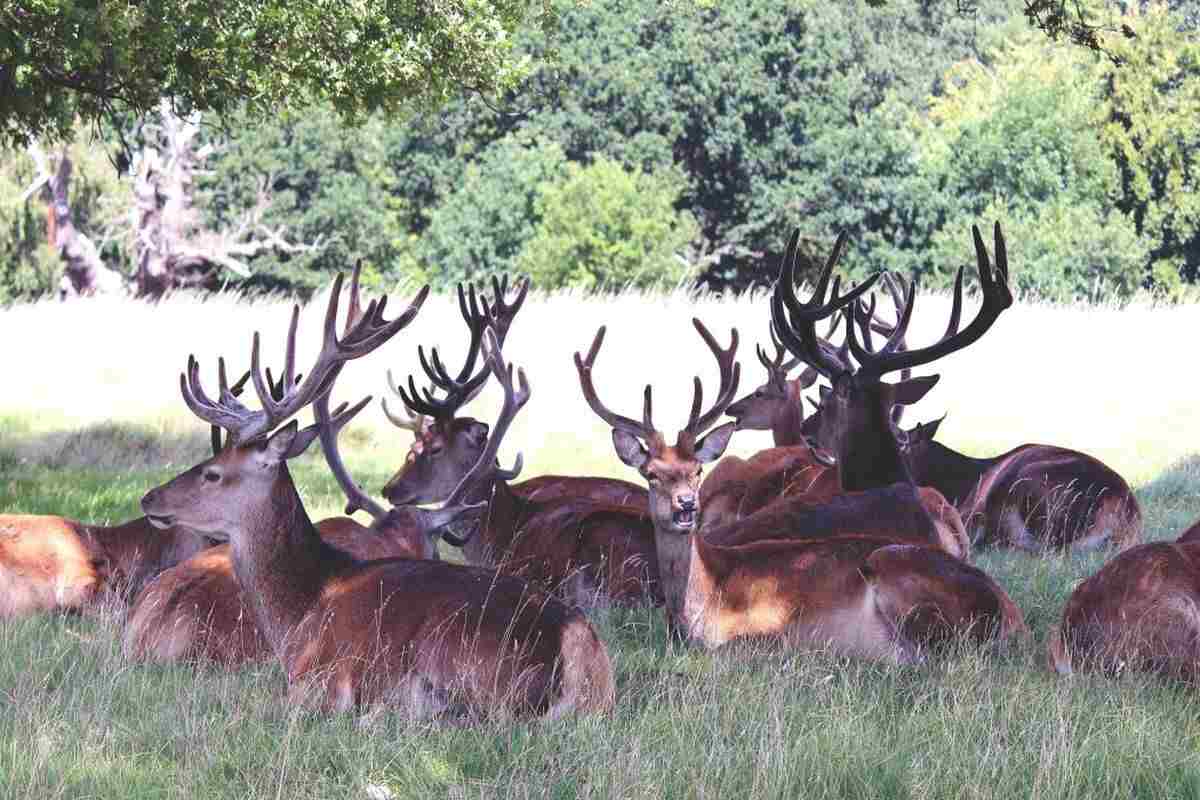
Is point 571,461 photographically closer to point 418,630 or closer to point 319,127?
point 418,630

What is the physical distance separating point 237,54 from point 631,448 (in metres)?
4.87

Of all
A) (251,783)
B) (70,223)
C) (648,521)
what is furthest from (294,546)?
(70,223)

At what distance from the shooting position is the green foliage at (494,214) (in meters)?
37.5

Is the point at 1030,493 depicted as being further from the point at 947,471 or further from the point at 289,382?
the point at 289,382

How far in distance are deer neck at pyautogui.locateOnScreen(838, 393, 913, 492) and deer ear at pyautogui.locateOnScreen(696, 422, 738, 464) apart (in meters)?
2.15

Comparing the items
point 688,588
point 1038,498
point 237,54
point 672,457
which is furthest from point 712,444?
point 237,54

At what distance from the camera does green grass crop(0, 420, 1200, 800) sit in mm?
4648

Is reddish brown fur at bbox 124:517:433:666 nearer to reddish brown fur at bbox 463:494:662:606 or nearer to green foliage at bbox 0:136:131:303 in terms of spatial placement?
reddish brown fur at bbox 463:494:662:606

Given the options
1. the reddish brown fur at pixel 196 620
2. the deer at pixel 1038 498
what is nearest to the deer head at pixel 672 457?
the reddish brown fur at pixel 196 620

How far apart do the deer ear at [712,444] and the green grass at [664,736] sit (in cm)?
75

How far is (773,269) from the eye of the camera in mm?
37844

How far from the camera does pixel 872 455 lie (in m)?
8.85

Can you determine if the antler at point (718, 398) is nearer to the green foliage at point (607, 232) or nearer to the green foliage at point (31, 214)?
the green foliage at point (31, 214)

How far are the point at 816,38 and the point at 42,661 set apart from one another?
33.3m
